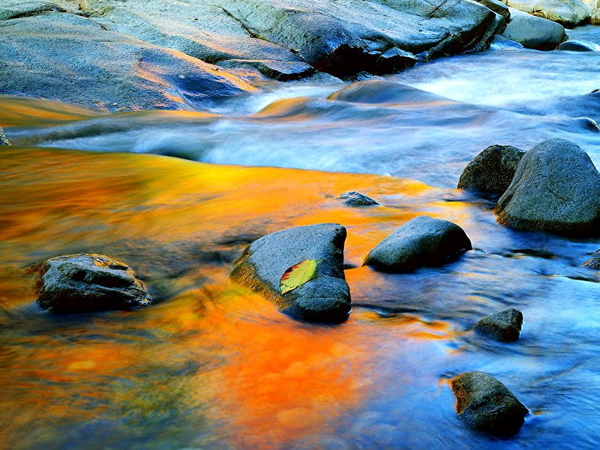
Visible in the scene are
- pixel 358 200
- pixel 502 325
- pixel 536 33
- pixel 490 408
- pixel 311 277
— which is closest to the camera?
pixel 490 408

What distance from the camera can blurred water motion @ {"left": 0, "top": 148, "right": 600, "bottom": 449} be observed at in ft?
6.60

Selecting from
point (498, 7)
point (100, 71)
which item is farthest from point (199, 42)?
point (498, 7)

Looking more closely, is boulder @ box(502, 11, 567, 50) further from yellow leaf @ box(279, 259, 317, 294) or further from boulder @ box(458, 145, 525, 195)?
yellow leaf @ box(279, 259, 317, 294)

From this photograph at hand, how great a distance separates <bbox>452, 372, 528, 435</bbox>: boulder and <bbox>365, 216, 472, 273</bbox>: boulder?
133 centimetres

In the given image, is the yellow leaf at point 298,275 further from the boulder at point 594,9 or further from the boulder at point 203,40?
the boulder at point 594,9

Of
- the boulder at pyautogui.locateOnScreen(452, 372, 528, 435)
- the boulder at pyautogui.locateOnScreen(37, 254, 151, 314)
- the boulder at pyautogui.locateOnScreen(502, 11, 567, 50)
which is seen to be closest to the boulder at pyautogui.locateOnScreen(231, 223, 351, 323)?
the boulder at pyautogui.locateOnScreen(37, 254, 151, 314)

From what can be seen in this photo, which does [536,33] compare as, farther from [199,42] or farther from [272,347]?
[272,347]

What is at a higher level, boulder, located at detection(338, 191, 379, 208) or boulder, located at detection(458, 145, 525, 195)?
boulder, located at detection(458, 145, 525, 195)

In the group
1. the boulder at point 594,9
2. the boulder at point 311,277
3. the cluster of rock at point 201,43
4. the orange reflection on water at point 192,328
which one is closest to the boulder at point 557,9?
the boulder at point 594,9

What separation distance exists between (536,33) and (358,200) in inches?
679

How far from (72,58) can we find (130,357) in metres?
8.16

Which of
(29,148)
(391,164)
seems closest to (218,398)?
(391,164)

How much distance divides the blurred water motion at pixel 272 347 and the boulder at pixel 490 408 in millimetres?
39

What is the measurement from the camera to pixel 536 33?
1947 cm
